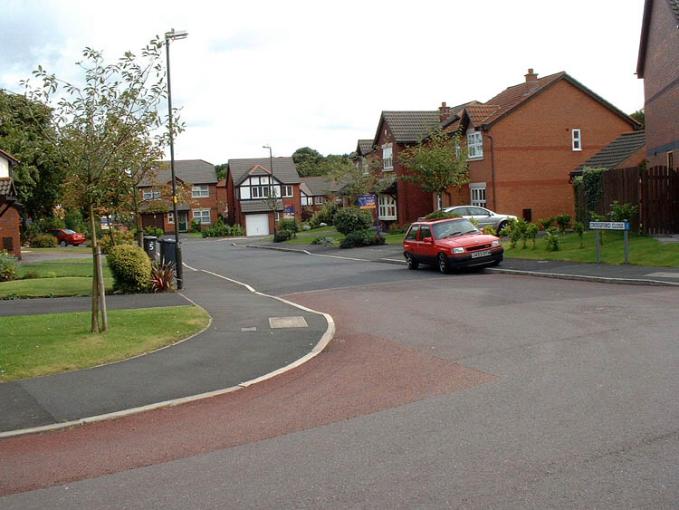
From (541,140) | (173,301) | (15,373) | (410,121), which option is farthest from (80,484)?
(410,121)

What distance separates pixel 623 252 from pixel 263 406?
1661cm

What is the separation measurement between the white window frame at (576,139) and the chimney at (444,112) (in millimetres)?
12424

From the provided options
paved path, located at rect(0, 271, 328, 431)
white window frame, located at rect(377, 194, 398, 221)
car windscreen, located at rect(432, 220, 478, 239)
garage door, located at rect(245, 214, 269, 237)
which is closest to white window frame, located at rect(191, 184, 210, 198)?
garage door, located at rect(245, 214, 269, 237)

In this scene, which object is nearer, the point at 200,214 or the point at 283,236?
the point at 283,236

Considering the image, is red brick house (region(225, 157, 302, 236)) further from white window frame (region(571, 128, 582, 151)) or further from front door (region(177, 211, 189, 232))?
white window frame (region(571, 128, 582, 151))

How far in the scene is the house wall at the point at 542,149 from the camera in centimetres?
4122

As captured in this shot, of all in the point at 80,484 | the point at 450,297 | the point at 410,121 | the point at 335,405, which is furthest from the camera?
the point at 410,121

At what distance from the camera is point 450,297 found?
16.4 m

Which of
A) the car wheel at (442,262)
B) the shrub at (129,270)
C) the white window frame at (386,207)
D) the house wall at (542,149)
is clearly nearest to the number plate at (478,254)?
the car wheel at (442,262)

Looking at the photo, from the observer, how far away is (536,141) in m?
41.8

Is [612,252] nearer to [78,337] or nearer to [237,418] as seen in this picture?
[78,337]

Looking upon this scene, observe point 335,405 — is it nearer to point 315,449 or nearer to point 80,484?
point 315,449

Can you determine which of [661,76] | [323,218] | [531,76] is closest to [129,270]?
[661,76]

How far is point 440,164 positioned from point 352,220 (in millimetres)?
5915
